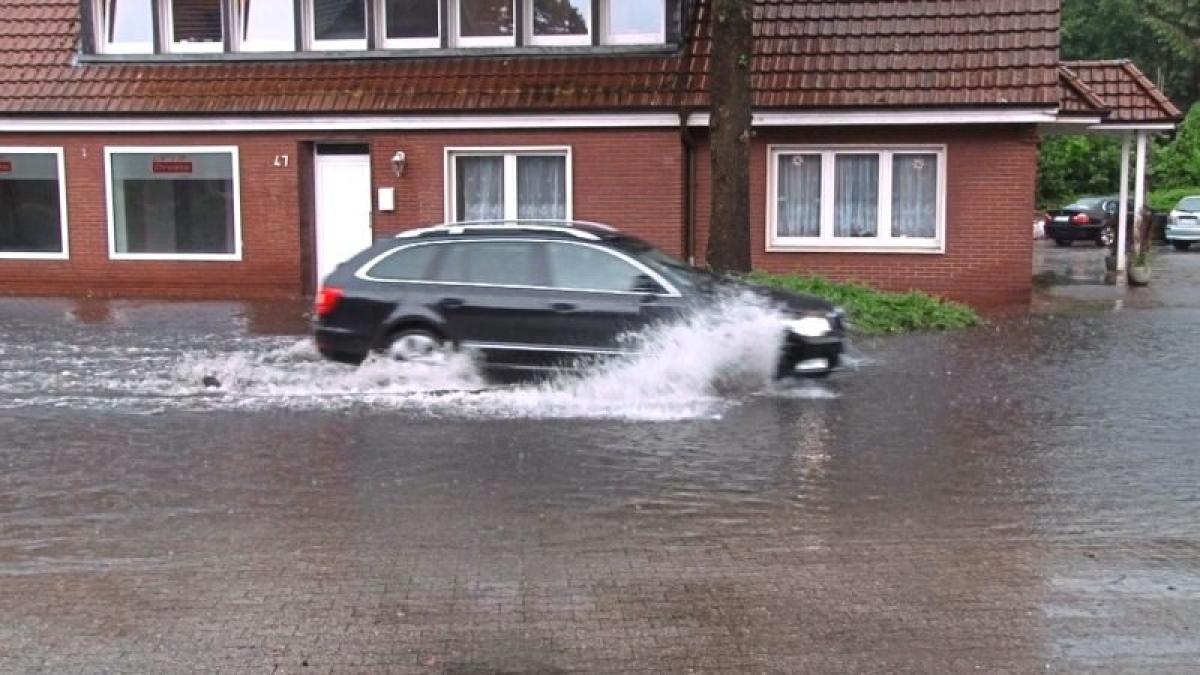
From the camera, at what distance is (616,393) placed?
10555 mm

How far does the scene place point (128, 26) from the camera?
19750mm

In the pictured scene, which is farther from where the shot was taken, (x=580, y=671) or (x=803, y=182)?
(x=803, y=182)

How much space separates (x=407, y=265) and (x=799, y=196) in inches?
333

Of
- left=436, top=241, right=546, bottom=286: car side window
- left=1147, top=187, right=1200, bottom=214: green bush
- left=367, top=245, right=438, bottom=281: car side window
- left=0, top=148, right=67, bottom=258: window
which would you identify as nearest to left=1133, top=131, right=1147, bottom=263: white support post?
left=436, top=241, right=546, bottom=286: car side window

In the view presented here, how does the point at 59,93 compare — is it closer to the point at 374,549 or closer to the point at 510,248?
the point at 510,248

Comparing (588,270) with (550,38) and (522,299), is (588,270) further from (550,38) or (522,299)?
(550,38)

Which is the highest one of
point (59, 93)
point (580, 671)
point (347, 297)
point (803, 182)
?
point (59, 93)

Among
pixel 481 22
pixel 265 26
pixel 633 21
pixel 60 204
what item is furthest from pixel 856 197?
pixel 60 204

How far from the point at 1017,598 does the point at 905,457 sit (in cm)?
290

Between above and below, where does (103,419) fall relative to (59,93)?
below

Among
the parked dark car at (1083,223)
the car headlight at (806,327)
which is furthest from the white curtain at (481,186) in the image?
the parked dark car at (1083,223)

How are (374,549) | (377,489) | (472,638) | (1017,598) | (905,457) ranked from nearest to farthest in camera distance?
(472,638)
(1017,598)
(374,549)
(377,489)
(905,457)

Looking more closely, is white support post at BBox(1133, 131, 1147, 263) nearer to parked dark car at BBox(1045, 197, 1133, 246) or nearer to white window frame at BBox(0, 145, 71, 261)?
parked dark car at BBox(1045, 197, 1133, 246)

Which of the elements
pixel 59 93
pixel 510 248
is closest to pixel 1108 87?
pixel 510 248
